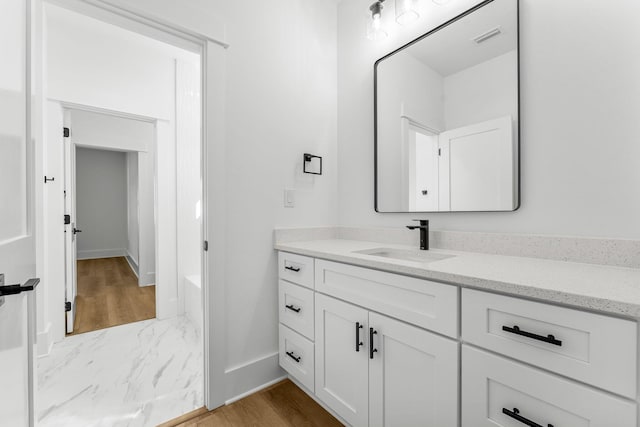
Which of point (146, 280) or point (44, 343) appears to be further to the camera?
point (146, 280)

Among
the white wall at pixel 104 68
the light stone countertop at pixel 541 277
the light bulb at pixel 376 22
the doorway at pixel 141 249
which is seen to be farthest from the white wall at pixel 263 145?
the white wall at pixel 104 68

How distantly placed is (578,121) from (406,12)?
1.10 m

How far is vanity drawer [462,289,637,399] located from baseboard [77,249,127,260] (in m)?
7.27

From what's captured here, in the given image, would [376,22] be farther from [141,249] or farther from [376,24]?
[141,249]

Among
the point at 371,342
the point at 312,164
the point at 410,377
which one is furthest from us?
the point at 312,164

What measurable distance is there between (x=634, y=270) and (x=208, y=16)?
2114 mm

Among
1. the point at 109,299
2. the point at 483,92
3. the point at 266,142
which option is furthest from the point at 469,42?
the point at 109,299

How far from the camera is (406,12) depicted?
1.65 meters

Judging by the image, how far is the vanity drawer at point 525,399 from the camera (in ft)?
2.14

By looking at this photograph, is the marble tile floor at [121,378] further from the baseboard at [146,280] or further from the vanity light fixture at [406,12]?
the vanity light fixture at [406,12]

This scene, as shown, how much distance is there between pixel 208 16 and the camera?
1.49 meters

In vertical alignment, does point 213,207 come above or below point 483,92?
below

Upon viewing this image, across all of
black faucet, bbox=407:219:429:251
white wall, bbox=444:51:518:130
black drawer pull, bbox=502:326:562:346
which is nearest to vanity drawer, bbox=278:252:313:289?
black faucet, bbox=407:219:429:251

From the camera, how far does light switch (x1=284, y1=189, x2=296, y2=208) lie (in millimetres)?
1841
